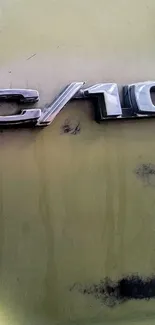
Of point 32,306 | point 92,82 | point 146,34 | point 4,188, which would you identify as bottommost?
point 32,306

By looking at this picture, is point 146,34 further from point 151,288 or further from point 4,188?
point 151,288

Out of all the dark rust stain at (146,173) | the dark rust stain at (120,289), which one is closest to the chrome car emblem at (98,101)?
the dark rust stain at (146,173)

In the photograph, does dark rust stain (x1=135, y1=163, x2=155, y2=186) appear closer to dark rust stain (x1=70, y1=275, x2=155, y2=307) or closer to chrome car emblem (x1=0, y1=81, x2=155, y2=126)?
chrome car emblem (x1=0, y1=81, x2=155, y2=126)

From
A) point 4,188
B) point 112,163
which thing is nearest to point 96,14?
point 112,163

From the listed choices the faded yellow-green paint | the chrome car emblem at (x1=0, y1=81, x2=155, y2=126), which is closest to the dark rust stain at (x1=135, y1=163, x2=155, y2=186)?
the faded yellow-green paint

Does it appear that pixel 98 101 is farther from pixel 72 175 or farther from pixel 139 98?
pixel 72 175

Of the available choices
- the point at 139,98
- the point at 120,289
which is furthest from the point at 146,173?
the point at 120,289

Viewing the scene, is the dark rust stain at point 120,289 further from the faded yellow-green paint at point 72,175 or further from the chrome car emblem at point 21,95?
the chrome car emblem at point 21,95

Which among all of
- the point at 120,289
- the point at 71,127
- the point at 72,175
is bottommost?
the point at 120,289
